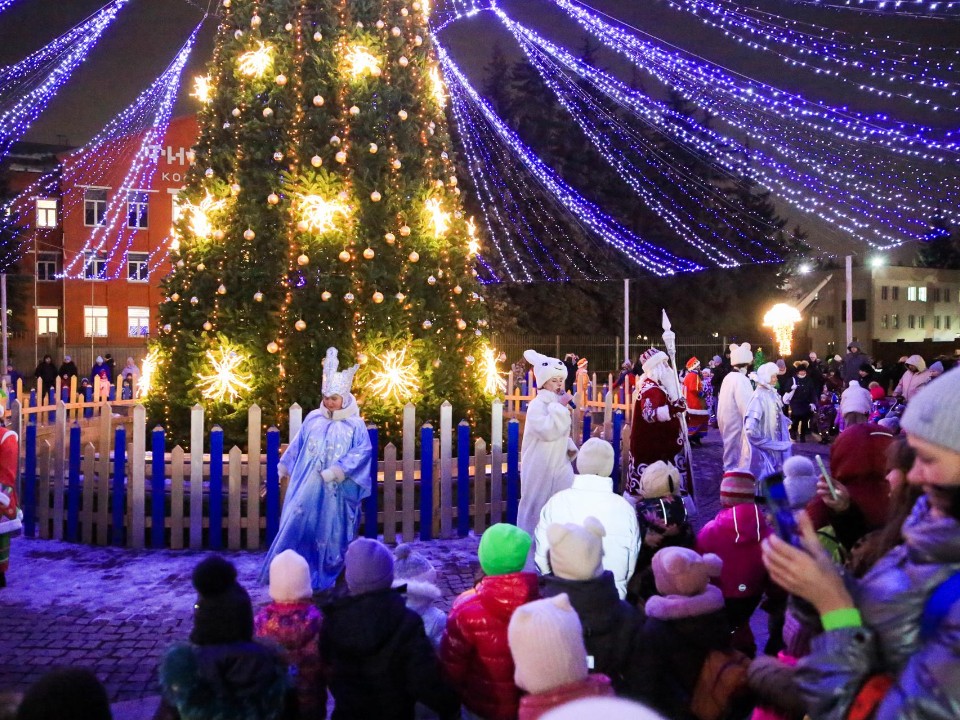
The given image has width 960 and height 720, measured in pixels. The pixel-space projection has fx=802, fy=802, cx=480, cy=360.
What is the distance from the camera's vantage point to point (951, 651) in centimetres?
167

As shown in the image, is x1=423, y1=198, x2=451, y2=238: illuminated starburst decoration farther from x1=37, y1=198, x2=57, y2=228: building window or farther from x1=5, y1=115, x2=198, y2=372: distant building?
x1=37, y1=198, x2=57, y2=228: building window

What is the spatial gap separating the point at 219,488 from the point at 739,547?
5225 millimetres

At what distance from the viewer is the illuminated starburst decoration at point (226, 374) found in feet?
28.1

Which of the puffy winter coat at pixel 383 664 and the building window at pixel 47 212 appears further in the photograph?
the building window at pixel 47 212

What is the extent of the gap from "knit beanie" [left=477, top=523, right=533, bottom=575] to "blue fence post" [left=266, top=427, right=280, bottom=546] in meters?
4.47

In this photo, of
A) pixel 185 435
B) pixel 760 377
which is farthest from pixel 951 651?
pixel 185 435

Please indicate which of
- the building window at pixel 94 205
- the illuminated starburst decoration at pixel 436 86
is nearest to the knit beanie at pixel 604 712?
the illuminated starburst decoration at pixel 436 86

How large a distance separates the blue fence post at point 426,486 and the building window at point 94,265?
105ft

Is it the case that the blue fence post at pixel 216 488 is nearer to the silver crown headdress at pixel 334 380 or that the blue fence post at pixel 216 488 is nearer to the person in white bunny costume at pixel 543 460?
the silver crown headdress at pixel 334 380

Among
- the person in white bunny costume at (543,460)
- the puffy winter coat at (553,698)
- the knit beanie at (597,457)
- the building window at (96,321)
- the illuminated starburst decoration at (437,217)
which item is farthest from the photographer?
the building window at (96,321)

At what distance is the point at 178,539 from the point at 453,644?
5.30 meters

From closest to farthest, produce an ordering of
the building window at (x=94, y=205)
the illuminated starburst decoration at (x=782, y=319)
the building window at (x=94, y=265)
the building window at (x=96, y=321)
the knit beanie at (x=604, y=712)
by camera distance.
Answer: the knit beanie at (x=604, y=712)
the illuminated starburst decoration at (x=782, y=319)
the building window at (x=94, y=205)
the building window at (x=94, y=265)
the building window at (x=96, y=321)

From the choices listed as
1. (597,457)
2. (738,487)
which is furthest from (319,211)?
(738,487)

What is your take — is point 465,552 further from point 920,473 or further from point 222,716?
point 920,473
